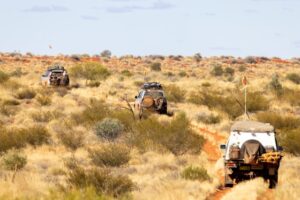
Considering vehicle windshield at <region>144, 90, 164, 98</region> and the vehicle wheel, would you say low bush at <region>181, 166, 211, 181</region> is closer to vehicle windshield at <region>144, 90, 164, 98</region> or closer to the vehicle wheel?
the vehicle wheel

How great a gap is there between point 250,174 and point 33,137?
406 inches

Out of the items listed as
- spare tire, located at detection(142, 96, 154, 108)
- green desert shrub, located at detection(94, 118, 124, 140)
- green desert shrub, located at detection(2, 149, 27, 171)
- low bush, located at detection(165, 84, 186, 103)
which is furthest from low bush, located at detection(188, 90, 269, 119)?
green desert shrub, located at detection(2, 149, 27, 171)

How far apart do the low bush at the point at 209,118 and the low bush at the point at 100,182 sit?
62.0 feet

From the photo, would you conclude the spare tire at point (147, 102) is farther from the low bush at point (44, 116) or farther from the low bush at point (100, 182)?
the low bush at point (100, 182)

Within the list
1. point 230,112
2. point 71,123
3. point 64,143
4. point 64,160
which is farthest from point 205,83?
point 64,160

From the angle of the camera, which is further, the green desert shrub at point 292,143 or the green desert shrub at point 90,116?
the green desert shrub at point 90,116

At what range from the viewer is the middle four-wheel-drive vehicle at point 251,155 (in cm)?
1567

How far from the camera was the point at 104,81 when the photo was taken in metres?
64.0

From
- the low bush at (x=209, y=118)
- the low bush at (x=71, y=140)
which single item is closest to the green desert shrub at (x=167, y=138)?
the low bush at (x=71, y=140)

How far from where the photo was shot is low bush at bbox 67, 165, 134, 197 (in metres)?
13.5

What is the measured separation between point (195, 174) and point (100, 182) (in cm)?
406

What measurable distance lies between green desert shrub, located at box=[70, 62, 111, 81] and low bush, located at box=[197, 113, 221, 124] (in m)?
33.7

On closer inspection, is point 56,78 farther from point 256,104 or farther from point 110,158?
point 110,158

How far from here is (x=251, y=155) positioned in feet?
51.4
